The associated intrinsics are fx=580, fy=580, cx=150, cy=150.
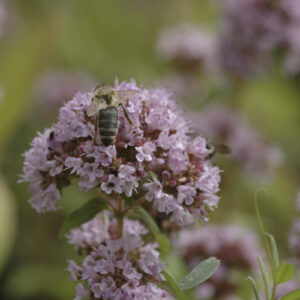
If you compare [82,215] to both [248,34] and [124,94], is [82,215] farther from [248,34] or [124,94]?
[248,34]

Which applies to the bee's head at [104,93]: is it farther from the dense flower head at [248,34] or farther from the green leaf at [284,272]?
the dense flower head at [248,34]

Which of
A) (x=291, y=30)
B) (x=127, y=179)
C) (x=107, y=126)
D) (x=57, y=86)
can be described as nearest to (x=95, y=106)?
(x=107, y=126)

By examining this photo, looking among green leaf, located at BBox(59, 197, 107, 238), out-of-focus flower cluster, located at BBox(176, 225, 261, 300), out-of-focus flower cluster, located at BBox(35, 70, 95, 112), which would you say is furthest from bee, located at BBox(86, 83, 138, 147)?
out-of-focus flower cluster, located at BBox(35, 70, 95, 112)

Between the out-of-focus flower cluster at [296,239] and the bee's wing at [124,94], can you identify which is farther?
the out-of-focus flower cluster at [296,239]

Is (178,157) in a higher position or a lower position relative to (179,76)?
lower

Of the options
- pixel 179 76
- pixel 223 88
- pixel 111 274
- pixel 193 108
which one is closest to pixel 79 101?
pixel 111 274

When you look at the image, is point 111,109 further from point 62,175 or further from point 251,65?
point 251,65

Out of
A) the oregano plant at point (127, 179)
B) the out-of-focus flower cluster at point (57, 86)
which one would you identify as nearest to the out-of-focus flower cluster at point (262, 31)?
the out-of-focus flower cluster at point (57, 86)
